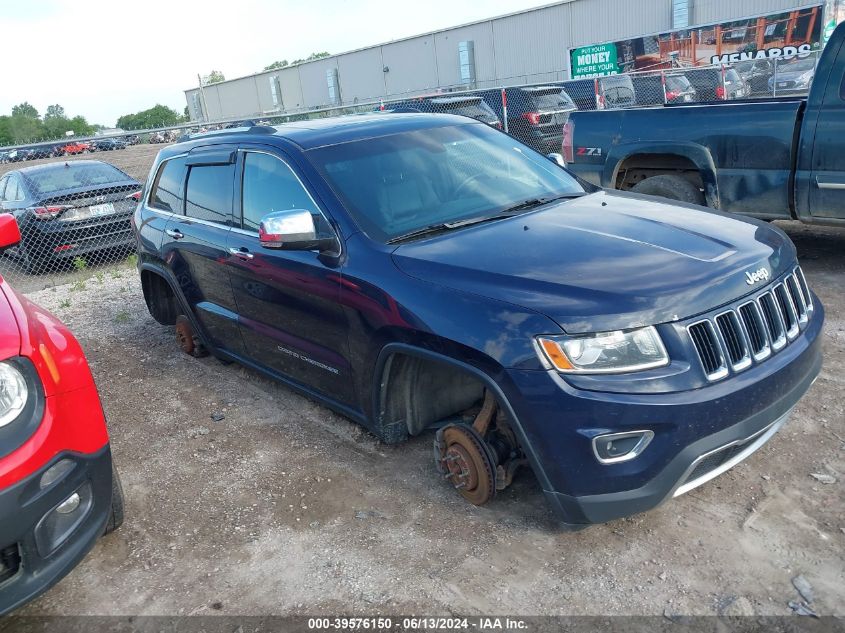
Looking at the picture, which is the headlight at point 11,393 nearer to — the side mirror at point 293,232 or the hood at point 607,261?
the side mirror at point 293,232

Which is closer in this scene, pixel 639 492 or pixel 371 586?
pixel 639 492

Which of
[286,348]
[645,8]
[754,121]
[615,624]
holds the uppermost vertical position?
[645,8]

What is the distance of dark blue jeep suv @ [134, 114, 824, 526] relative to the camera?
8.82ft

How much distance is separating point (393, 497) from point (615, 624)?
1310 mm

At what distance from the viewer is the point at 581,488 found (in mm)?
2771

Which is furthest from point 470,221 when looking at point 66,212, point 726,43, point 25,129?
point 25,129

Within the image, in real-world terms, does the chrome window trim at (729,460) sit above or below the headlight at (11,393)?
below

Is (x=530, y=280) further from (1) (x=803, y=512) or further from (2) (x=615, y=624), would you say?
(1) (x=803, y=512)

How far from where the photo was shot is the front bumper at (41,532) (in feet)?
8.06

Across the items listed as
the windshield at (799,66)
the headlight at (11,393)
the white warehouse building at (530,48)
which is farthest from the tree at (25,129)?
the headlight at (11,393)

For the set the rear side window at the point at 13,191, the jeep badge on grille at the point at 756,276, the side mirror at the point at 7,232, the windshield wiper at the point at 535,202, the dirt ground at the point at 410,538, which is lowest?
the dirt ground at the point at 410,538

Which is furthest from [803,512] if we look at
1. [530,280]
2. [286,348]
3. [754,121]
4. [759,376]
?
[754,121]

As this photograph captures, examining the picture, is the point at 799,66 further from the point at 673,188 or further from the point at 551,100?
the point at 673,188

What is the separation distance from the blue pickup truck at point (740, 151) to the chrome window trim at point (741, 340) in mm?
3751
